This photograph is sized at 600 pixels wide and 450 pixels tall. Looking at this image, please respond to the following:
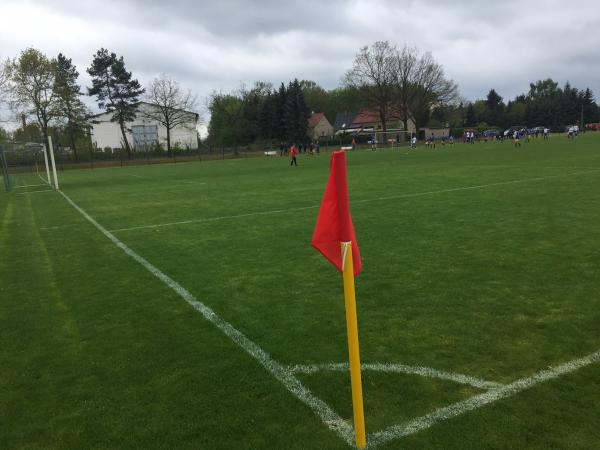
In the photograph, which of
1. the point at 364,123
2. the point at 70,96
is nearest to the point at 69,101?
the point at 70,96

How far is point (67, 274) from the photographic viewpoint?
6980 millimetres

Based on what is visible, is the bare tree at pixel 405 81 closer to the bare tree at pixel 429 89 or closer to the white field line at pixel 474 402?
the bare tree at pixel 429 89

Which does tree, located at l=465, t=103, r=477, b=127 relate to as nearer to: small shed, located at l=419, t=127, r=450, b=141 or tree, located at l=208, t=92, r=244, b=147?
small shed, located at l=419, t=127, r=450, b=141

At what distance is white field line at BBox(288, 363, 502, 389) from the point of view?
3.42 meters

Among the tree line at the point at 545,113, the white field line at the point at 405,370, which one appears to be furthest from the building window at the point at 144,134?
the white field line at the point at 405,370

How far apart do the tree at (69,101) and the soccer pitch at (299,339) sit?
52564 millimetres

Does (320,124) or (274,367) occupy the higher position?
(320,124)

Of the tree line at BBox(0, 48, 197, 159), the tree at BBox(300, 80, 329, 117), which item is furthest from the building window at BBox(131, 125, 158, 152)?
the tree at BBox(300, 80, 329, 117)

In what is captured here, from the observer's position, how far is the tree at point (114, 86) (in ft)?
212

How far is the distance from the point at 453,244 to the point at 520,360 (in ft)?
13.1

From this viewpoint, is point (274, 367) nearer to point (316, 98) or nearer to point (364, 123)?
point (364, 123)

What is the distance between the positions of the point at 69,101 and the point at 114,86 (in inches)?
421

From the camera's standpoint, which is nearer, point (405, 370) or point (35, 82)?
point (405, 370)

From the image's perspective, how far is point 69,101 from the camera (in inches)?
2210
